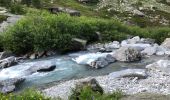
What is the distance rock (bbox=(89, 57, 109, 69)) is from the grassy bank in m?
10.6

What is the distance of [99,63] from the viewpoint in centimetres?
4059

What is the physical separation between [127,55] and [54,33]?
13.5m

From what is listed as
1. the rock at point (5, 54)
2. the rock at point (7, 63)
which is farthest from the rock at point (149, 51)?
the rock at point (5, 54)

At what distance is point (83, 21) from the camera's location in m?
58.9

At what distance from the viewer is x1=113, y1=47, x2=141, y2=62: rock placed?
140ft

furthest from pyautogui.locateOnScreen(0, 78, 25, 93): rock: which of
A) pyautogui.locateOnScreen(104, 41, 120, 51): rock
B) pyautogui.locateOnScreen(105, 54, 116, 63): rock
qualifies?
pyautogui.locateOnScreen(104, 41, 120, 51): rock

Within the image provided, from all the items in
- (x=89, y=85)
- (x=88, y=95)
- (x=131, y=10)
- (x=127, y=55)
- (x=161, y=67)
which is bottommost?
(x=131, y=10)

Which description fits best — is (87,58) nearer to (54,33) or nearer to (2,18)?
(54,33)

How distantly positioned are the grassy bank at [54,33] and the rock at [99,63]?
417 inches

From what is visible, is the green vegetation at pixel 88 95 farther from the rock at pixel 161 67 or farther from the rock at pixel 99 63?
the rock at pixel 99 63

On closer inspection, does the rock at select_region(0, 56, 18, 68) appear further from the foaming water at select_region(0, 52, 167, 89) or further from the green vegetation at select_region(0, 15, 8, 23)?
the green vegetation at select_region(0, 15, 8, 23)

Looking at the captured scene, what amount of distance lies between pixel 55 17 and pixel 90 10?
52.8 meters

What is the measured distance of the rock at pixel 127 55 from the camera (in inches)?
1676

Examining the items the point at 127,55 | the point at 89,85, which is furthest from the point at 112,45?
the point at 89,85
